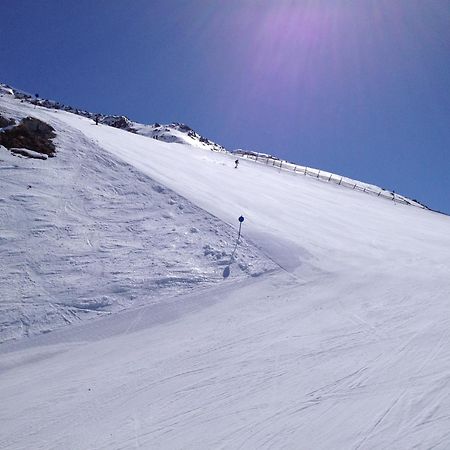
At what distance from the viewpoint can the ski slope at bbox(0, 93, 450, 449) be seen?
20.9 feet

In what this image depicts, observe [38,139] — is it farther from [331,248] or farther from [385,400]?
[385,400]

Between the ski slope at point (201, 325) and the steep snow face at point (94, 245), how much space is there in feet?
0.17

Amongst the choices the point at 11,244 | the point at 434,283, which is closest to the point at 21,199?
the point at 11,244

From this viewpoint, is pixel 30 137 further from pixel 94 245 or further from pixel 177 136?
pixel 177 136

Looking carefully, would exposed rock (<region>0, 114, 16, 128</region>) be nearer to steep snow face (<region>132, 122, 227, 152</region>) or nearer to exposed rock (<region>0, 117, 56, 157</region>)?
exposed rock (<region>0, 117, 56, 157</region>)

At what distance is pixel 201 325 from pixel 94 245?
4.42m

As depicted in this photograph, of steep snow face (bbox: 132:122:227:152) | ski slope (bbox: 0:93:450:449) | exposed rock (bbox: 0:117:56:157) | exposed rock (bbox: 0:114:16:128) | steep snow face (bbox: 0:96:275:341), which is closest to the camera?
ski slope (bbox: 0:93:450:449)

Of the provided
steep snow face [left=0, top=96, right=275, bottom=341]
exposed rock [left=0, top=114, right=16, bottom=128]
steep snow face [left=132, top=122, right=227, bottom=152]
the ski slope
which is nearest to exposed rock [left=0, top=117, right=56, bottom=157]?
exposed rock [left=0, top=114, right=16, bottom=128]

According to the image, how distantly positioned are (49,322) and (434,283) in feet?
37.0

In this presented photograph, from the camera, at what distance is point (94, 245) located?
1188cm

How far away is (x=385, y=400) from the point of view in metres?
6.92

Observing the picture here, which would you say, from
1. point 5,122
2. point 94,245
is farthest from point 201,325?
point 5,122

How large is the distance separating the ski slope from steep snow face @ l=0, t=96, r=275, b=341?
A: 0.17ft

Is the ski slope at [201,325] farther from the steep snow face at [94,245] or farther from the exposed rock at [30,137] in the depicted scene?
the exposed rock at [30,137]
